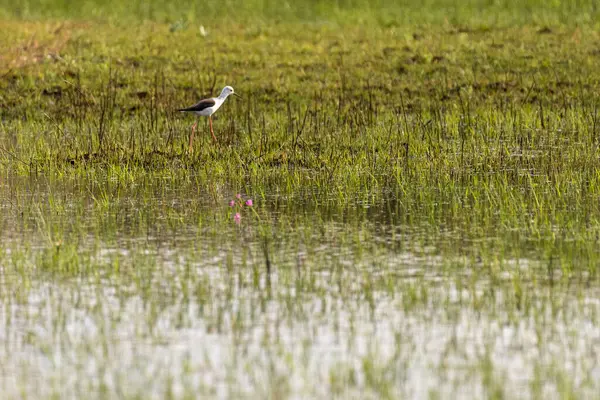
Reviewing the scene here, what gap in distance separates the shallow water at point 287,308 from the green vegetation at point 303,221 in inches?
0.8

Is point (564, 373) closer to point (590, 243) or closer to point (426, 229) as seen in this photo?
point (590, 243)

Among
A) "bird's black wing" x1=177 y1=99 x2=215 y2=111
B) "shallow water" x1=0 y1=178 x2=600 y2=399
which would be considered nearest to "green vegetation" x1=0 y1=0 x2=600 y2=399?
"shallow water" x1=0 y1=178 x2=600 y2=399

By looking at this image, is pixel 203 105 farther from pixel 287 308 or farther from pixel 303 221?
pixel 287 308

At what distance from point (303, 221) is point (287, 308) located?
268cm

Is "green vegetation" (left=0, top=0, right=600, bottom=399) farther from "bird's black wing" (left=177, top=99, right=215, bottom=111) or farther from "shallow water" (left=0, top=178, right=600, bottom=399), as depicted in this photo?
"bird's black wing" (left=177, top=99, right=215, bottom=111)

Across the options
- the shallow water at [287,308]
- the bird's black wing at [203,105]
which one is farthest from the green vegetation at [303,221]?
the bird's black wing at [203,105]

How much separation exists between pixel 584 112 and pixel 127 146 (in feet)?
18.7

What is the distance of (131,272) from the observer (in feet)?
27.3

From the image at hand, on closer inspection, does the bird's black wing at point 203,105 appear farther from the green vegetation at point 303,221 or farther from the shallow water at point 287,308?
the shallow water at point 287,308

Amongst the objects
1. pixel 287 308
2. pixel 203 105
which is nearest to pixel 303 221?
pixel 287 308

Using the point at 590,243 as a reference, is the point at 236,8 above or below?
above

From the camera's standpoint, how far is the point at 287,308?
7.46 m

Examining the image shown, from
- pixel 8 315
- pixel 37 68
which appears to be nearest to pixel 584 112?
pixel 37 68

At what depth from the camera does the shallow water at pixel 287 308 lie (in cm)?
625
